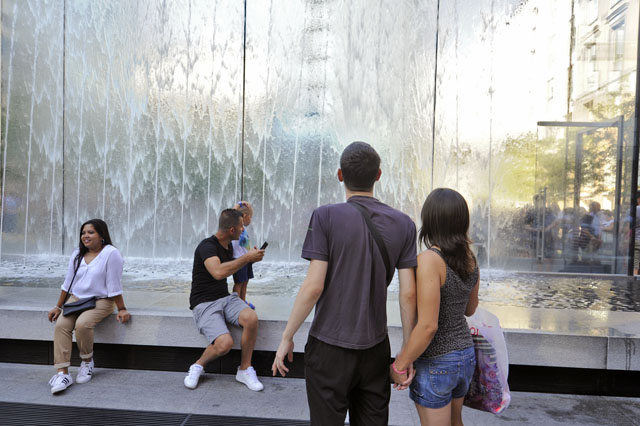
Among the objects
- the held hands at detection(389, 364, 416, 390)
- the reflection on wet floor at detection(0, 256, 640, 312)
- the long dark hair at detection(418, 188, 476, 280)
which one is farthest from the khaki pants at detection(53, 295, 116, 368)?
the long dark hair at detection(418, 188, 476, 280)

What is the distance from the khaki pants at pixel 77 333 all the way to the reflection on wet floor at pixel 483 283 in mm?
1782

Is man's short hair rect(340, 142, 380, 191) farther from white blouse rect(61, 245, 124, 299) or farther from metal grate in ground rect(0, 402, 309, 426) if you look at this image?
white blouse rect(61, 245, 124, 299)

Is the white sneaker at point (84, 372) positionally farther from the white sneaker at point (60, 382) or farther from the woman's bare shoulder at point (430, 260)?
the woman's bare shoulder at point (430, 260)

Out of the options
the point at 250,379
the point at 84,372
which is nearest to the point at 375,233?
the point at 250,379

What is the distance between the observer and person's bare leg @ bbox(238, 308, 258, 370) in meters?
3.72

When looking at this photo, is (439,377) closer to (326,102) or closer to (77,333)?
(77,333)

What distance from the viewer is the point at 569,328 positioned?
152 inches

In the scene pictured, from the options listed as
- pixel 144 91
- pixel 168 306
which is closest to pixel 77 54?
pixel 144 91

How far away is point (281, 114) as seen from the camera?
10648mm

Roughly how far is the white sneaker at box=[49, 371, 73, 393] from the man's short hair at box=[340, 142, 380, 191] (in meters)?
2.72

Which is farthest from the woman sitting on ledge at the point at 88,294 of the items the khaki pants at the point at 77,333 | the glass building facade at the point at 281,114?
the glass building facade at the point at 281,114

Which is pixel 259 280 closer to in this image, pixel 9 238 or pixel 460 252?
pixel 460 252

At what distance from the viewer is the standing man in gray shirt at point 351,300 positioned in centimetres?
197

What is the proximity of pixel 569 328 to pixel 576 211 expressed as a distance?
21.0 ft
